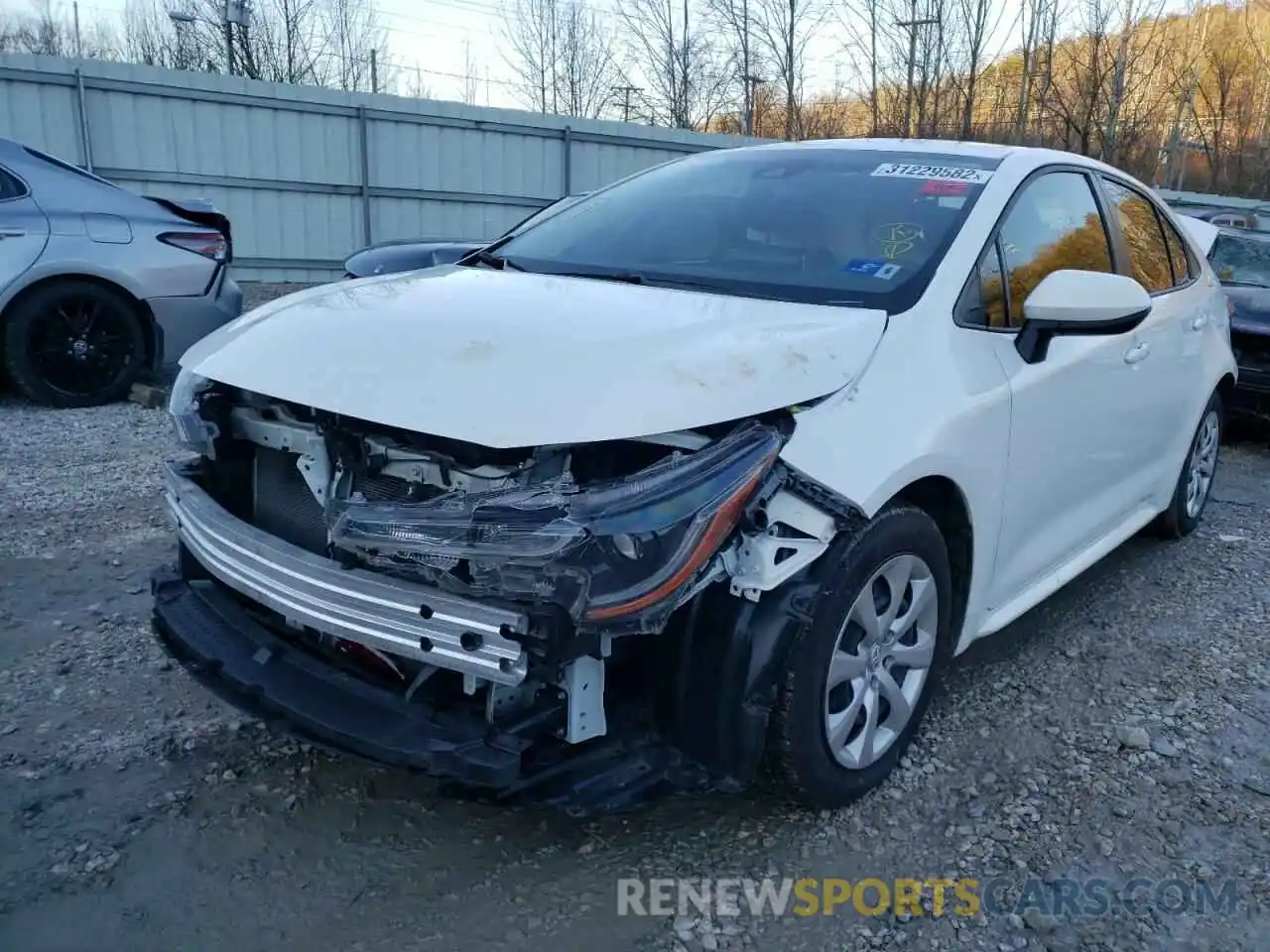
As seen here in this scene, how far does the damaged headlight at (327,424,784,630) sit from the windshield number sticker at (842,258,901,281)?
0.96m

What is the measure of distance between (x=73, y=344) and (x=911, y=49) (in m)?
18.0

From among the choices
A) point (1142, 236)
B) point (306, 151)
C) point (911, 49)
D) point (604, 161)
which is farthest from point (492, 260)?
point (911, 49)

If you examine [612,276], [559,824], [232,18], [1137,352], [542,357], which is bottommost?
[559,824]

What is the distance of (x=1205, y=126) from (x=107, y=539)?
2806 cm

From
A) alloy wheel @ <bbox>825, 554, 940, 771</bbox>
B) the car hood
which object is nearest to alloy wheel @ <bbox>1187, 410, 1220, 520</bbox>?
alloy wheel @ <bbox>825, 554, 940, 771</bbox>

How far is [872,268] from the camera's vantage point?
285cm

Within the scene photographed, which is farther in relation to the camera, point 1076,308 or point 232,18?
point 232,18

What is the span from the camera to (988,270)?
9.53 feet

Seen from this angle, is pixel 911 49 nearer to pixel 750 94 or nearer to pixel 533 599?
pixel 750 94

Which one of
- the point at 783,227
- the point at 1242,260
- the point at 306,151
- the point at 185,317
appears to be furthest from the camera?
the point at 306,151

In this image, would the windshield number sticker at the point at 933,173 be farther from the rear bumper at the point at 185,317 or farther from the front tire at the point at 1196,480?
the rear bumper at the point at 185,317

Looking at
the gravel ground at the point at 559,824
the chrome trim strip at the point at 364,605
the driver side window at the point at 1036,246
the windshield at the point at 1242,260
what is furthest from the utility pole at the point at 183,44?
the chrome trim strip at the point at 364,605

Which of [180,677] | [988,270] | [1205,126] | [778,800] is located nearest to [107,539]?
[180,677]

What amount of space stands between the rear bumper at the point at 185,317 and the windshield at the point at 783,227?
3.83 meters
